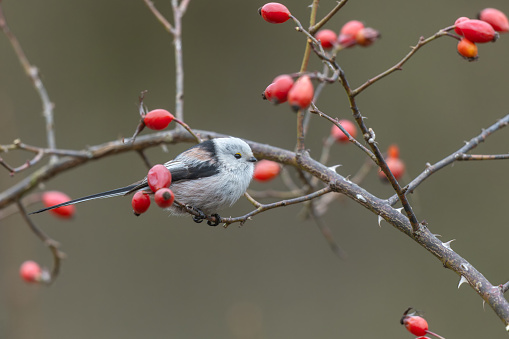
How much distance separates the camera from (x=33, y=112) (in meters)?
5.16

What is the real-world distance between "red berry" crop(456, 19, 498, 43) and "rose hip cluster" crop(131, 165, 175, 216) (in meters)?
1.04

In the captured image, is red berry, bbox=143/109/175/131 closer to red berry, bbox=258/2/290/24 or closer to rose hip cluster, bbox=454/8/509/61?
red berry, bbox=258/2/290/24

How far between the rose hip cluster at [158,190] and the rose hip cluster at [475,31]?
1.01 metres

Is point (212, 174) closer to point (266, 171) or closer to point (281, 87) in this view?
point (266, 171)

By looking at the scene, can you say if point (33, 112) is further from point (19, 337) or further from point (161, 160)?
point (19, 337)

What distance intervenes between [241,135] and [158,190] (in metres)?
3.43

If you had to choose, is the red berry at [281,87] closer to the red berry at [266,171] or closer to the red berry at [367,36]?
the red berry at [367,36]

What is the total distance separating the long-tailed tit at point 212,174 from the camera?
2605 mm

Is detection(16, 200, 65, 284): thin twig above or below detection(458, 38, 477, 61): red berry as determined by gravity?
above

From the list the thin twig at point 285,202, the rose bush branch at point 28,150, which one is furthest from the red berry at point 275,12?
the rose bush branch at point 28,150

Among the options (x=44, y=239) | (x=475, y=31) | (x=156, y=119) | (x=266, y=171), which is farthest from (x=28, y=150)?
(x=475, y=31)

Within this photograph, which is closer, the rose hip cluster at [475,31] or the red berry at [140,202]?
the rose hip cluster at [475,31]

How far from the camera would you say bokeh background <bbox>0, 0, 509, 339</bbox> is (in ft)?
15.4

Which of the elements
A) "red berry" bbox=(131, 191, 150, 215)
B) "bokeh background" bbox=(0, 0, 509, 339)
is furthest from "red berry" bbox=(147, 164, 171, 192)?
"bokeh background" bbox=(0, 0, 509, 339)
